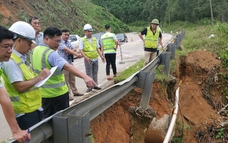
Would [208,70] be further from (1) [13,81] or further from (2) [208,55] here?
(1) [13,81]

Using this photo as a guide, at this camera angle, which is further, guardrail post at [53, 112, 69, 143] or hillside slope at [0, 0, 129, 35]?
hillside slope at [0, 0, 129, 35]

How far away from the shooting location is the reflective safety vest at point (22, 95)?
3021 millimetres

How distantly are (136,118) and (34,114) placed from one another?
1.66 m

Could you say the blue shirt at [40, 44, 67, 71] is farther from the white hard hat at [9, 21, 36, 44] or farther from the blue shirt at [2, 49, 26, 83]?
the blue shirt at [2, 49, 26, 83]

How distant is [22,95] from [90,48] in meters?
4.60

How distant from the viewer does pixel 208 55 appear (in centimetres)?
988

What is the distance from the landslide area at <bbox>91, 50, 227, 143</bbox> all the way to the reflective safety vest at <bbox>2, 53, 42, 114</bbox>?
123cm

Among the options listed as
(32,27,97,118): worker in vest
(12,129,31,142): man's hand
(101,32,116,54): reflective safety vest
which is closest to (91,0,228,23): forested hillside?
(101,32,116,54): reflective safety vest

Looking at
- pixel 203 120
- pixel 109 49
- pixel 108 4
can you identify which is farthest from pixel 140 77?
pixel 108 4

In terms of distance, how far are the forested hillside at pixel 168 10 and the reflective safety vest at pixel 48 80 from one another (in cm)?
5662

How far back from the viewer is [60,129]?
2393 millimetres

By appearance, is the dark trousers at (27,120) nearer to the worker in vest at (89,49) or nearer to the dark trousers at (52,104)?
the dark trousers at (52,104)

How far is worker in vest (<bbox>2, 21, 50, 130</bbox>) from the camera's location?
116 inches

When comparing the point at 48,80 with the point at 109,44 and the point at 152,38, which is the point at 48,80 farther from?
the point at 152,38
